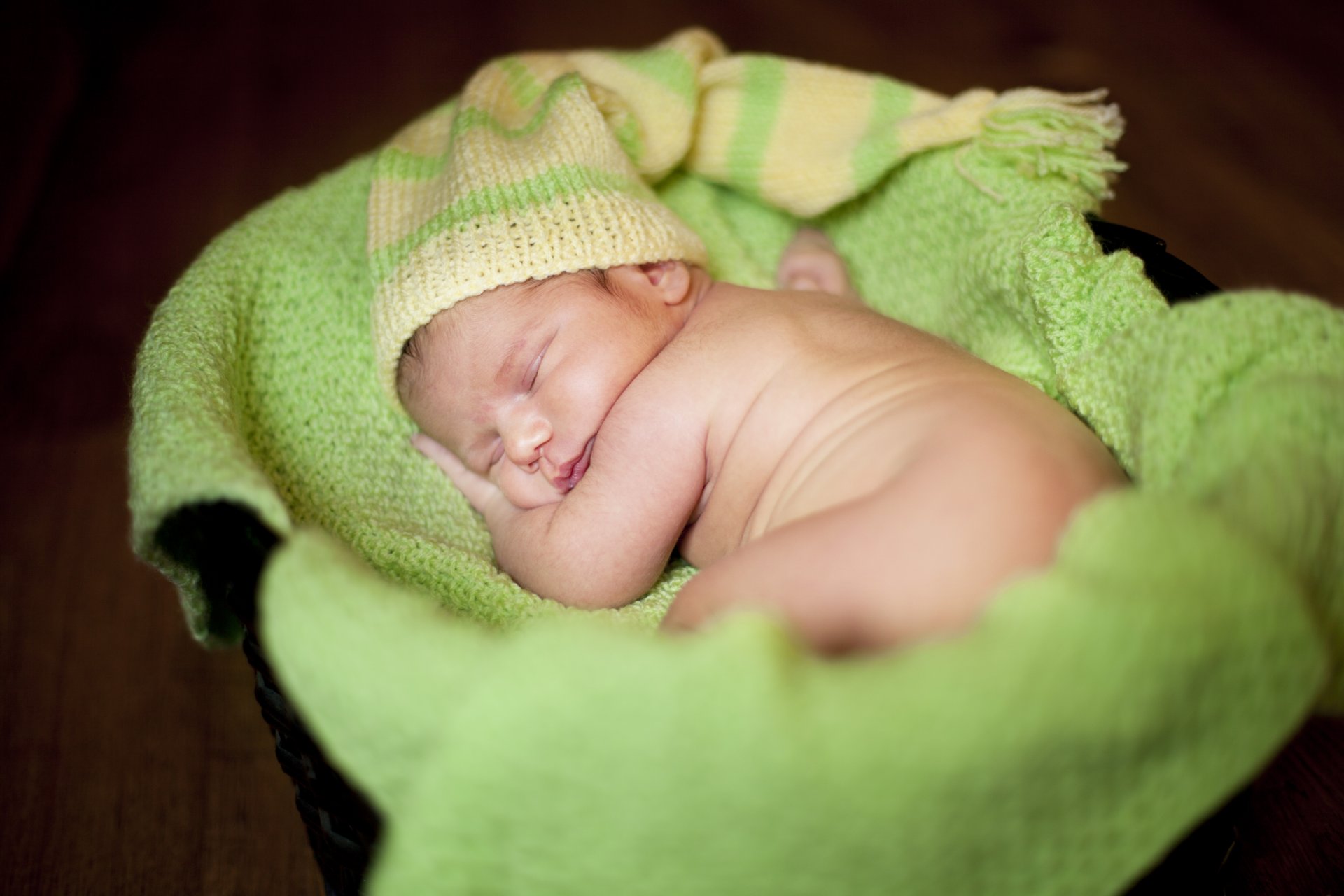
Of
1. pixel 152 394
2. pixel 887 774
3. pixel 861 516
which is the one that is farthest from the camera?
pixel 152 394

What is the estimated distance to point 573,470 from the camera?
3.39 feet

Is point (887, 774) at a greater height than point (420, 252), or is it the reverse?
point (887, 774)

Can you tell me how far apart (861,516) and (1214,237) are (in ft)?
4.42

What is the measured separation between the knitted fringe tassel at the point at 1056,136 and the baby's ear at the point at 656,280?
0.32 meters

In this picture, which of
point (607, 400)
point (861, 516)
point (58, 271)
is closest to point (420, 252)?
point (607, 400)

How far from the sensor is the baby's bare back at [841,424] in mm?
764


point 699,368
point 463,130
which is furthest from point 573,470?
point 463,130

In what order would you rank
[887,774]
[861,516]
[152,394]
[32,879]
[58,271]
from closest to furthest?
[887,774], [861,516], [152,394], [32,879], [58,271]

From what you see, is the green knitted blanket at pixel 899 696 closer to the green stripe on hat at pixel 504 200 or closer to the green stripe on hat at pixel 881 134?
the green stripe on hat at pixel 504 200

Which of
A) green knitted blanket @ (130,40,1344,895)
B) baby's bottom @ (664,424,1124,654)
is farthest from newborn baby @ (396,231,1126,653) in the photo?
green knitted blanket @ (130,40,1344,895)

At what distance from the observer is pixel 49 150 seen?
197 centimetres

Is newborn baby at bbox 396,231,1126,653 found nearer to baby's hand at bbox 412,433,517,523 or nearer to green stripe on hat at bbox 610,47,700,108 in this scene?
baby's hand at bbox 412,433,517,523

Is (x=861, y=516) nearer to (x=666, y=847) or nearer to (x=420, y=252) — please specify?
(x=666, y=847)

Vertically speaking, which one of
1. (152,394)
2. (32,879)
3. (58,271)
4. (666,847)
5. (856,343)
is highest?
(856,343)
